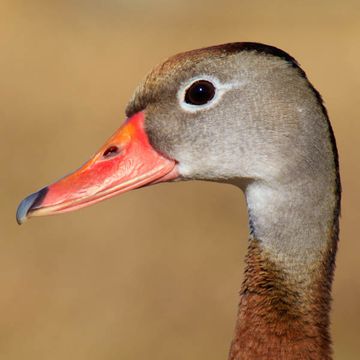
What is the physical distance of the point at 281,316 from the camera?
2977 mm

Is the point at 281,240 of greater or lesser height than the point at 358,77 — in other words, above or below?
below

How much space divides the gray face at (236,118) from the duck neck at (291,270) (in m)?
0.08

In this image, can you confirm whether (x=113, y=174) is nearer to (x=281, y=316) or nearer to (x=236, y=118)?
(x=236, y=118)

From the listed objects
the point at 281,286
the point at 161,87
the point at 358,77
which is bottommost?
the point at 281,286

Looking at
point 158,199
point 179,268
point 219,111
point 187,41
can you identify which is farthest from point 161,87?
point 187,41

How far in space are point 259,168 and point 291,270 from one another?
30 cm

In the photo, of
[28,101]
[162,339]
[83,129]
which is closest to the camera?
[162,339]

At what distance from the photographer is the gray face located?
2965mm

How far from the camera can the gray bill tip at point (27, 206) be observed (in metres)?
3.05

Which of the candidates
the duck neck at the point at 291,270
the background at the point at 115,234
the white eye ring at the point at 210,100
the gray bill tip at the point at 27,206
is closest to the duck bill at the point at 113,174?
→ the gray bill tip at the point at 27,206

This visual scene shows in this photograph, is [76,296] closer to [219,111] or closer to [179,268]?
[179,268]

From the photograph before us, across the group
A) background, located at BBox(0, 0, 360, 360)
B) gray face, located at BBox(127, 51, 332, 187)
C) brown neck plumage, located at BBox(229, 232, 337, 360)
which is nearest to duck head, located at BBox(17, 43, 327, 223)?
gray face, located at BBox(127, 51, 332, 187)

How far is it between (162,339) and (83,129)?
3.03 m

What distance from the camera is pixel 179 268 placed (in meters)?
7.02
